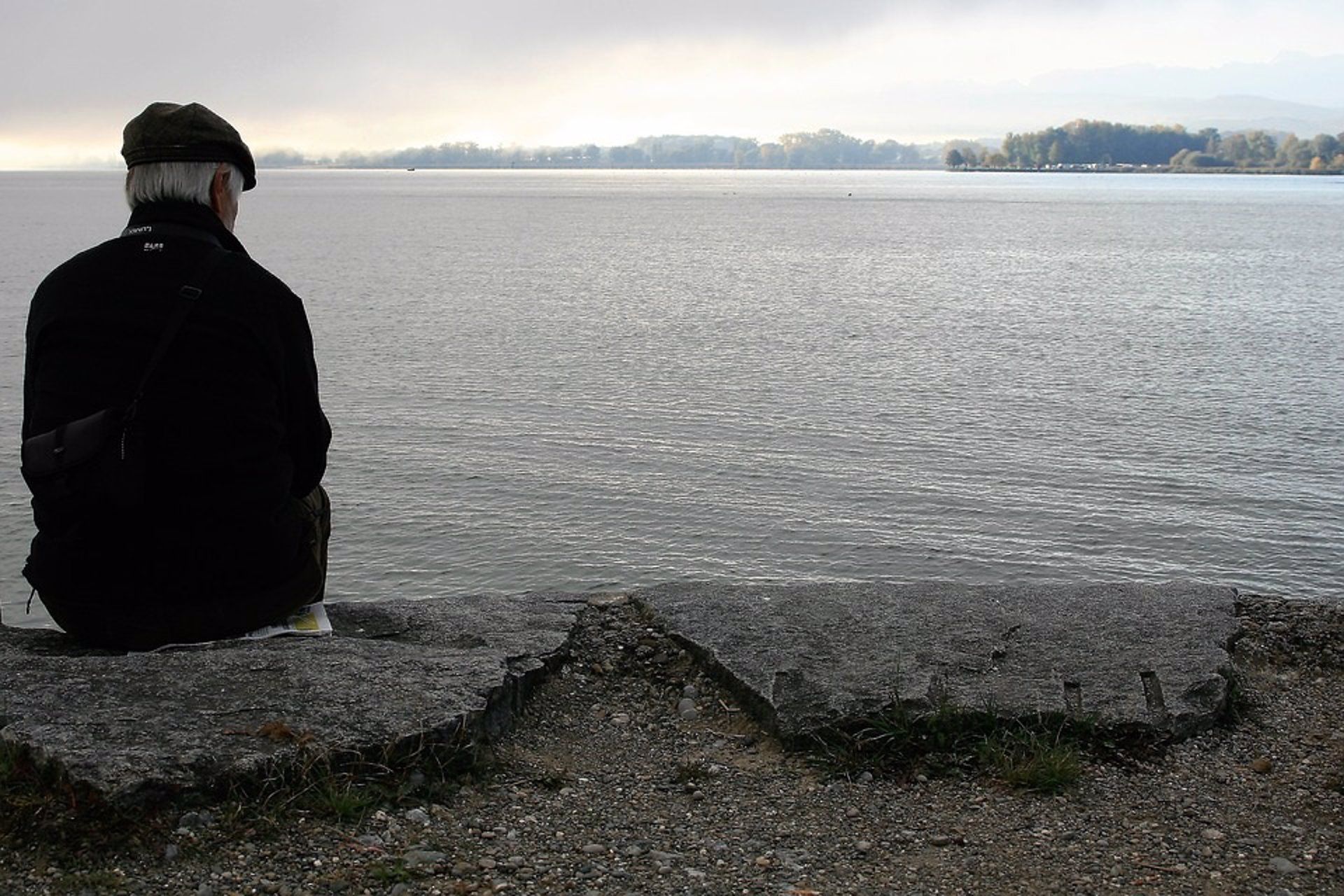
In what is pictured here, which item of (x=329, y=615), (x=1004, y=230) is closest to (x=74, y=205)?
(x=1004, y=230)

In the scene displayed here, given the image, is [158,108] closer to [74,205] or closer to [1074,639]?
[1074,639]

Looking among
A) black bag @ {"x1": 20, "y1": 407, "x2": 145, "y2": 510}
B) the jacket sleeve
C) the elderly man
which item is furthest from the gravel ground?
the jacket sleeve

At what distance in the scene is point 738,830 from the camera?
172 inches

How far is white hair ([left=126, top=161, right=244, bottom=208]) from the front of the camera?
4.62 metres

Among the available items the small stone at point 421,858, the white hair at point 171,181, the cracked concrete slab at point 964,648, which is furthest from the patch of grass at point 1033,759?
the white hair at point 171,181

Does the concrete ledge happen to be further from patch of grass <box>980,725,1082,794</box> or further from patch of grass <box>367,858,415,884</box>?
patch of grass <box>367,858,415,884</box>

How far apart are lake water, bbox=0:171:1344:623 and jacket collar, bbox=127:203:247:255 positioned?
7.31m

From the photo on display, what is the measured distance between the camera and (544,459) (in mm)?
16422

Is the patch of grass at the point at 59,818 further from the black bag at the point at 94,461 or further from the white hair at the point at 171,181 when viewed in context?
the white hair at the point at 171,181

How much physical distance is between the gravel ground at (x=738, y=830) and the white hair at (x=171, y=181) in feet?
6.94

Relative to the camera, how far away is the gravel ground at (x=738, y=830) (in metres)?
3.89

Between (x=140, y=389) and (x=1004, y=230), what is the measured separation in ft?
293

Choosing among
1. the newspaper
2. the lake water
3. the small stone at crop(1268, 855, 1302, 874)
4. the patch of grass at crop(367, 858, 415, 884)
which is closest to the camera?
the patch of grass at crop(367, 858, 415, 884)

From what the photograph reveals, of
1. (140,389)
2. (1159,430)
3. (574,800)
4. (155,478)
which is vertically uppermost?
(140,389)
